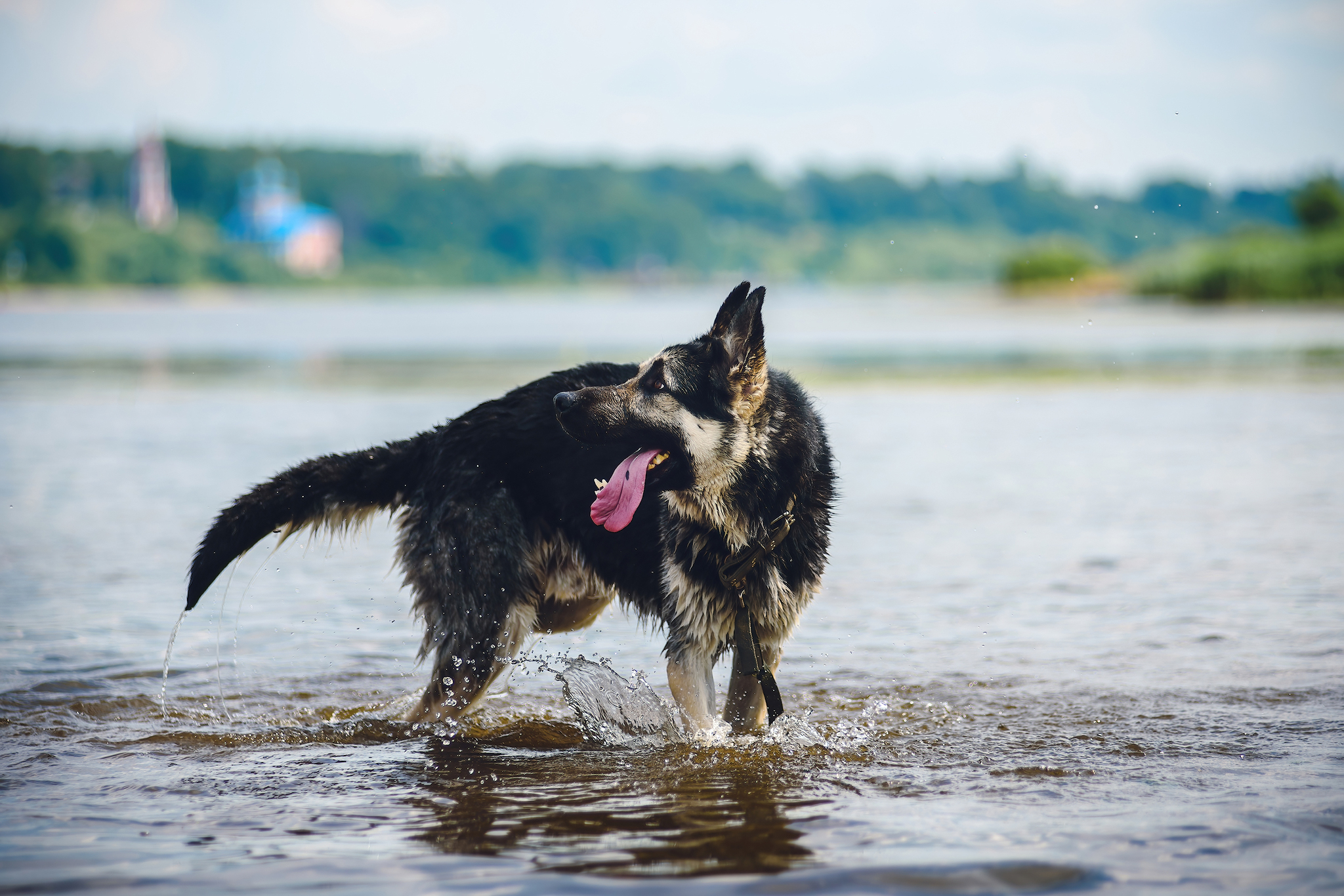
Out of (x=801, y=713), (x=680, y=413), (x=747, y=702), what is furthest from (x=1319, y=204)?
(x=680, y=413)

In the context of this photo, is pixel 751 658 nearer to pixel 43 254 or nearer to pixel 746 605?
pixel 746 605

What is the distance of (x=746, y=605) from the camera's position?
527cm

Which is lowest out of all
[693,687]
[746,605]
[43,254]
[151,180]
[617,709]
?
[617,709]

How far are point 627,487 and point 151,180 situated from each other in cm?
17428

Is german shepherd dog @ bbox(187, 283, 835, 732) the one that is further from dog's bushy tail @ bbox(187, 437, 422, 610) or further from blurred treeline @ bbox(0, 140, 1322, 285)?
blurred treeline @ bbox(0, 140, 1322, 285)

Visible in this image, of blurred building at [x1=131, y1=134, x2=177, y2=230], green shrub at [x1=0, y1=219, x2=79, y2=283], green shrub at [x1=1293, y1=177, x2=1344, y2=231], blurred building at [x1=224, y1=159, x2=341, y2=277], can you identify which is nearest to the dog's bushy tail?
green shrub at [x1=1293, y1=177, x2=1344, y2=231]

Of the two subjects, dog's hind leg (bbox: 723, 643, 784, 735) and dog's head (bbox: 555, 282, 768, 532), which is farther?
dog's hind leg (bbox: 723, 643, 784, 735)

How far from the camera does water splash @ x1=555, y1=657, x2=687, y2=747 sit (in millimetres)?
5504

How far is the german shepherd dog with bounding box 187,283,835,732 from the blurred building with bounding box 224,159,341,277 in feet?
440

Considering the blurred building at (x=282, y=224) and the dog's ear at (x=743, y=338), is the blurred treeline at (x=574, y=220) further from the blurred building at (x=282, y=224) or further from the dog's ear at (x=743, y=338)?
the dog's ear at (x=743, y=338)

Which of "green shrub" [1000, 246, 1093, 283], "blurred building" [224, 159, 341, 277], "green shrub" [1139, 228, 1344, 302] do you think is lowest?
"green shrub" [1139, 228, 1344, 302]

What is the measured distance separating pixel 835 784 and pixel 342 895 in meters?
1.93

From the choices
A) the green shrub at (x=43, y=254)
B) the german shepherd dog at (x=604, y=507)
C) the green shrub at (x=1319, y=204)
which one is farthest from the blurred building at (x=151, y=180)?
the german shepherd dog at (x=604, y=507)

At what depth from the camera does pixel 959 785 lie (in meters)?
4.70
